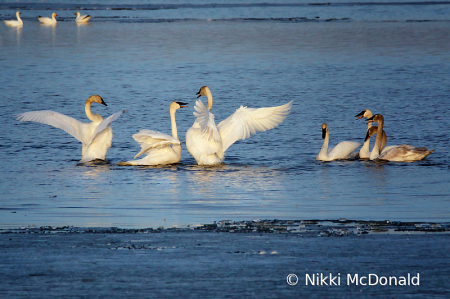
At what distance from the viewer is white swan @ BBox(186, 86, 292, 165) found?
10906mm

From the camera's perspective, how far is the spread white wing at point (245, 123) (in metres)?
11.5

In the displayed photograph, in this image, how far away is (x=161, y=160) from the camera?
435 inches

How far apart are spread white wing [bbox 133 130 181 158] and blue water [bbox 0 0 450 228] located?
14.3 inches

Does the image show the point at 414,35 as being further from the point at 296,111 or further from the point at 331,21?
the point at 296,111

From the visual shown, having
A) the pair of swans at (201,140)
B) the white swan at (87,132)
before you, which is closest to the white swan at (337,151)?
the pair of swans at (201,140)

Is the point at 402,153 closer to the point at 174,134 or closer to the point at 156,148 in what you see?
the point at 174,134

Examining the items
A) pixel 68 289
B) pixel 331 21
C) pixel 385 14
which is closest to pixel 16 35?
pixel 331 21

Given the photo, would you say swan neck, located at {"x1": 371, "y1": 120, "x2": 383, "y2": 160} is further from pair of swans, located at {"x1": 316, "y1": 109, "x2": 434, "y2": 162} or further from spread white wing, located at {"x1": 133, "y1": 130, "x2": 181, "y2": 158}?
spread white wing, located at {"x1": 133, "y1": 130, "x2": 181, "y2": 158}

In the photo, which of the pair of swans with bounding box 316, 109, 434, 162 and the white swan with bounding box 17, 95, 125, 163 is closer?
the pair of swans with bounding box 316, 109, 434, 162

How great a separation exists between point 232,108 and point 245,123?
4.64 metres

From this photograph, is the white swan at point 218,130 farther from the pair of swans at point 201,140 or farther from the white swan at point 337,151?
the white swan at point 337,151

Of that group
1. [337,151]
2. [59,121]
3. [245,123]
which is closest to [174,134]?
[245,123]

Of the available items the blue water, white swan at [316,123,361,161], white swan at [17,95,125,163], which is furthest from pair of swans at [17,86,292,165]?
white swan at [316,123,361,161]

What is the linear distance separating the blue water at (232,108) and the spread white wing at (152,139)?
0.36 meters
